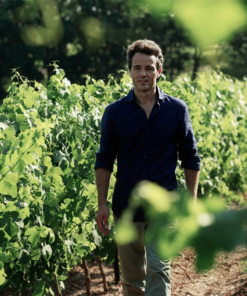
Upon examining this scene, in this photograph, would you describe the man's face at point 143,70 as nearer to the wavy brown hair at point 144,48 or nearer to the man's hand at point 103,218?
the wavy brown hair at point 144,48

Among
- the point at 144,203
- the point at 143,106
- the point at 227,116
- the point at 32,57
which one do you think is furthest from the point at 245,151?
the point at 32,57

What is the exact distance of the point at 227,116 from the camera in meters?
7.51

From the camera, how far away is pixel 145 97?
3379mm

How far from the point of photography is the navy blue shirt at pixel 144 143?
3.28m

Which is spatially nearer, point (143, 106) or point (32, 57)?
point (143, 106)

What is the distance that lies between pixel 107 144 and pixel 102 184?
0.27 m

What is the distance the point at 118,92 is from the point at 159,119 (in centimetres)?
178

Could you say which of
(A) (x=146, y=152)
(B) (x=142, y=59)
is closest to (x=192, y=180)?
(A) (x=146, y=152)

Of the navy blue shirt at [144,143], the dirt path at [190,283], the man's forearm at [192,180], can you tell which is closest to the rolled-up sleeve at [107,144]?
the navy blue shirt at [144,143]

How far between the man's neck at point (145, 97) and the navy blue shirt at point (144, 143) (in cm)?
4

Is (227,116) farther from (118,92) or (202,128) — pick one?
(118,92)

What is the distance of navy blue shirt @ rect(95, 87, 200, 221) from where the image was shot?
10.8 ft

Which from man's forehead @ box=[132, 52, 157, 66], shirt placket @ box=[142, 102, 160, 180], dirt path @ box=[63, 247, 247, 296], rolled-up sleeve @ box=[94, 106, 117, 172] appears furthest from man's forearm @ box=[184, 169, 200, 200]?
dirt path @ box=[63, 247, 247, 296]

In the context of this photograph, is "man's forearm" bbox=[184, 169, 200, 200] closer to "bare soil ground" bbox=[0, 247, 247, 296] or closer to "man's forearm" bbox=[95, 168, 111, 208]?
"man's forearm" bbox=[95, 168, 111, 208]
